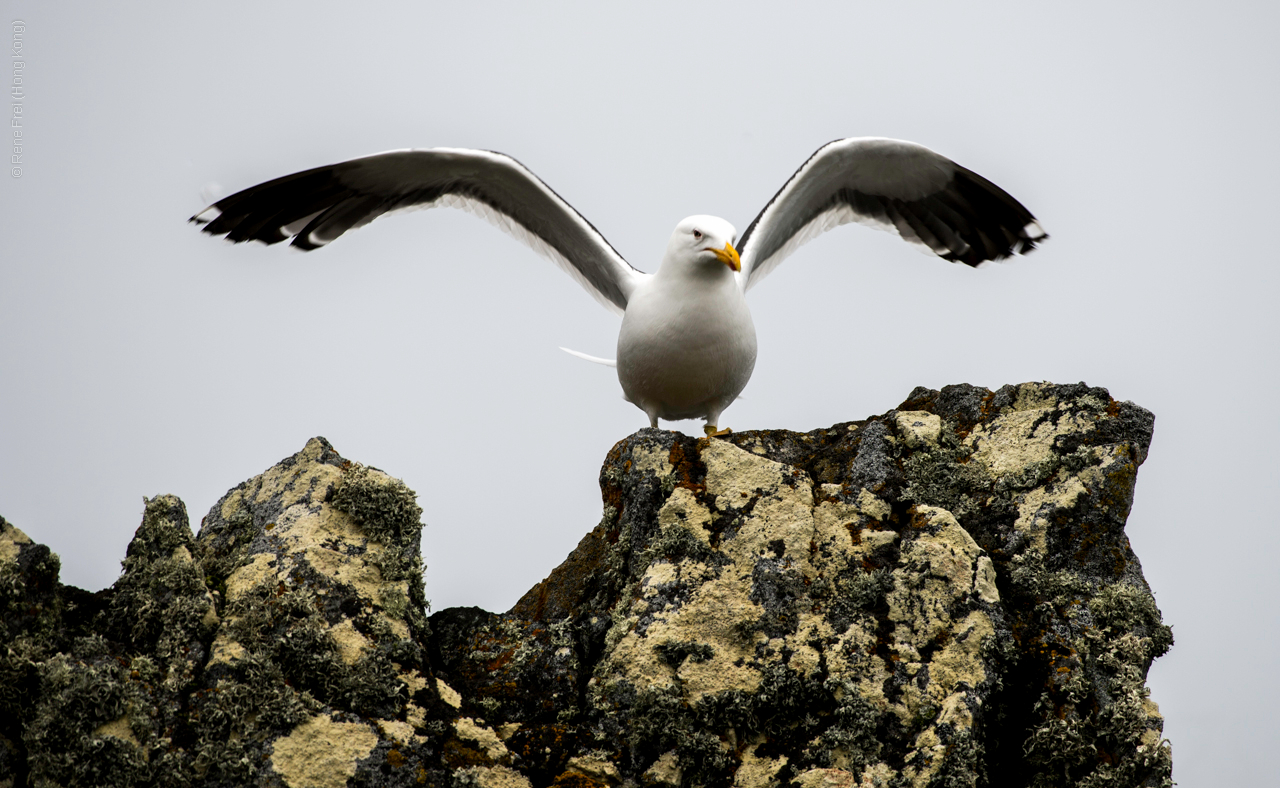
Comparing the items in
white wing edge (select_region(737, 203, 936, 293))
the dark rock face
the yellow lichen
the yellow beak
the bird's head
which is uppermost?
white wing edge (select_region(737, 203, 936, 293))

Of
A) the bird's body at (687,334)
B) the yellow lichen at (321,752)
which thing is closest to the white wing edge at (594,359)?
the bird's body at (687,334)

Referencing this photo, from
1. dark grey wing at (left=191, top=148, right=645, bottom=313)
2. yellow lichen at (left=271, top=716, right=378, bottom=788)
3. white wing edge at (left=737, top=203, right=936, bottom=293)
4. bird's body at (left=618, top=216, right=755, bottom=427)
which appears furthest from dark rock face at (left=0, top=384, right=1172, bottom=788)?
white wing edge at (left=737, top=203, right=936, bottom=293)

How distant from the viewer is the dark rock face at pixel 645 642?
439 cm

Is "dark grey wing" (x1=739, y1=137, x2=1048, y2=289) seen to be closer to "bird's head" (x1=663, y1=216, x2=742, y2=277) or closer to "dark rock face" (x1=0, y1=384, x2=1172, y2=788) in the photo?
"bird's head" (x1=663, y1=216, x2=742, y2=277)

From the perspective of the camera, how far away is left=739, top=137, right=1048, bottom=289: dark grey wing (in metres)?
8.48

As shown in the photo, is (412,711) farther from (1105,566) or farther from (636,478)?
(1105,566)

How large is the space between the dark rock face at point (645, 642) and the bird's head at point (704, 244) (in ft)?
6.07

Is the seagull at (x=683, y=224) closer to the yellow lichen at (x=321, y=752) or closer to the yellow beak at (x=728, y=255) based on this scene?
the yellow beak at (x=728, y=255)

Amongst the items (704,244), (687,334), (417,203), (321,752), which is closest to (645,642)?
(321,752)

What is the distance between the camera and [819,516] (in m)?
5.45

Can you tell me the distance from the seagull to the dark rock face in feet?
5.85

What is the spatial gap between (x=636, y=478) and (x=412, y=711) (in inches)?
69.5

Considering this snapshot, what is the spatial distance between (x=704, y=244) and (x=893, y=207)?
287 cm

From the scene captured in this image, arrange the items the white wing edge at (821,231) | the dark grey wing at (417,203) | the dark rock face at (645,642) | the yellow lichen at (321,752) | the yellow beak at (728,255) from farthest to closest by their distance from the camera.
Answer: the white wing edge at (821,231) < the dark grey wing at (417,203) < the yellow beak at (728,255) < the dark rock face at (645,642) < the yellow lichen at (321,752)
